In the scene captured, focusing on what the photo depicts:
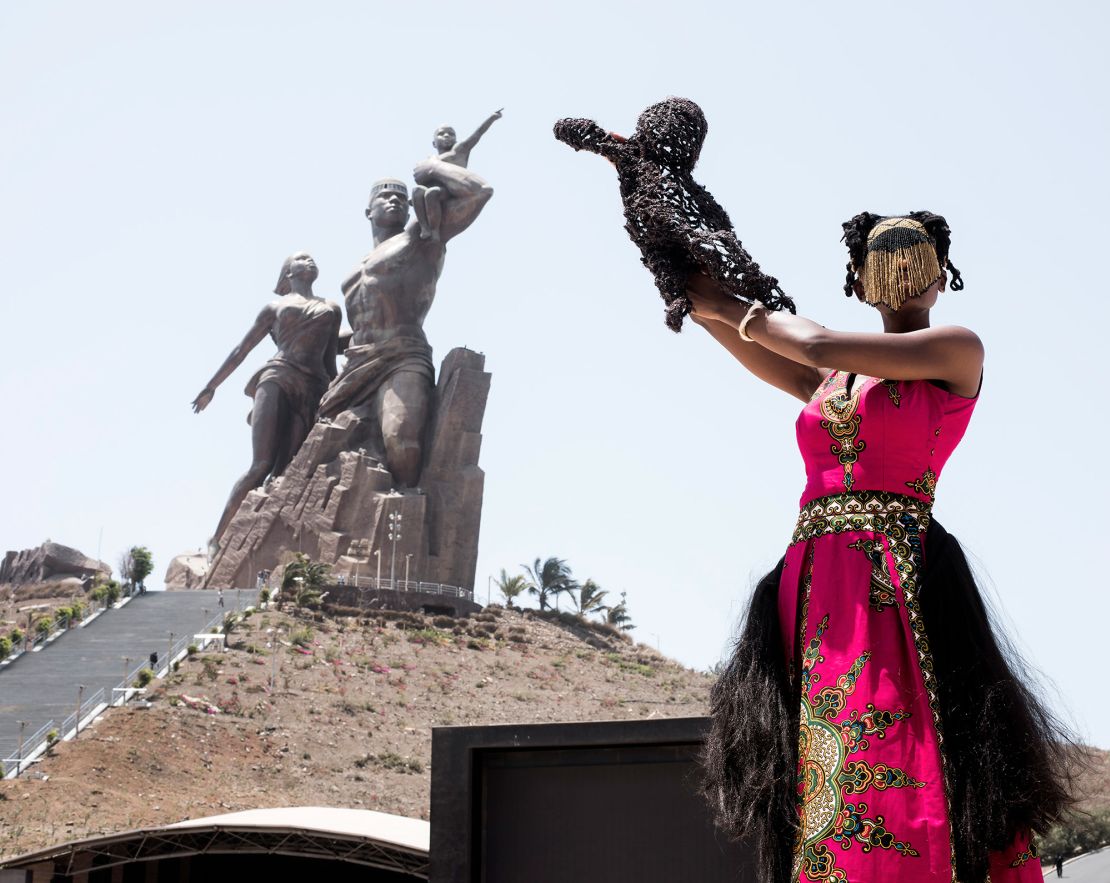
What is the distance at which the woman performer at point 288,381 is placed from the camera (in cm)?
4303

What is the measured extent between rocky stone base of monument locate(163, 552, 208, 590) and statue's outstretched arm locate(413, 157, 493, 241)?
1217cm

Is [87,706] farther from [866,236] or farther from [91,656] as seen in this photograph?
[866,236]

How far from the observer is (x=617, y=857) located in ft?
18.6

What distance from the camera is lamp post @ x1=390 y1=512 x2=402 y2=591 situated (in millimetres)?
39500

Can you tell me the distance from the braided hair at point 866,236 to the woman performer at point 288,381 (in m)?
40.9

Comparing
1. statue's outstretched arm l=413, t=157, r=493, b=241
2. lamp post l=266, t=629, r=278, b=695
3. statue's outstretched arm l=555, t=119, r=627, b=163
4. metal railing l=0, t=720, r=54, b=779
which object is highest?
statue's outstretched arm l=413, t=157, r=493, b=241

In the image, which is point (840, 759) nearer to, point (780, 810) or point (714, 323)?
point (780, 810)

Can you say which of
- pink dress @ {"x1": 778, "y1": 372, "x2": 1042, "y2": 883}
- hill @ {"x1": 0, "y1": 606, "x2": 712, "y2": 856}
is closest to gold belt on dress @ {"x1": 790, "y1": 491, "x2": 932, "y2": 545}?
pink dress @ {"x1": 778, "y1": 372, "x2": 1042, "y2": 883}

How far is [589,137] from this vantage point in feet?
9.21

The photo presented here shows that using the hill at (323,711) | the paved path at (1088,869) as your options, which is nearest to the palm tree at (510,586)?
the hill at (323,711)

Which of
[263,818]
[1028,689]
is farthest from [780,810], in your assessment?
[263,818]

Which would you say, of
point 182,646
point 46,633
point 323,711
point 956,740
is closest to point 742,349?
point 956,740

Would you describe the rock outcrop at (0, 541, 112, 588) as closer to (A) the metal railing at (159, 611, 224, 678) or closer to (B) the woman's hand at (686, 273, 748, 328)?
(A) the metal railing at (159, 611, 224, 678)

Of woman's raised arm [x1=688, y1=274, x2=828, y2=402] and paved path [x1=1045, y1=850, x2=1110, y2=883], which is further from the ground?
woman's raised arm [x1=688, y1=274, x2=828, y2=402]
